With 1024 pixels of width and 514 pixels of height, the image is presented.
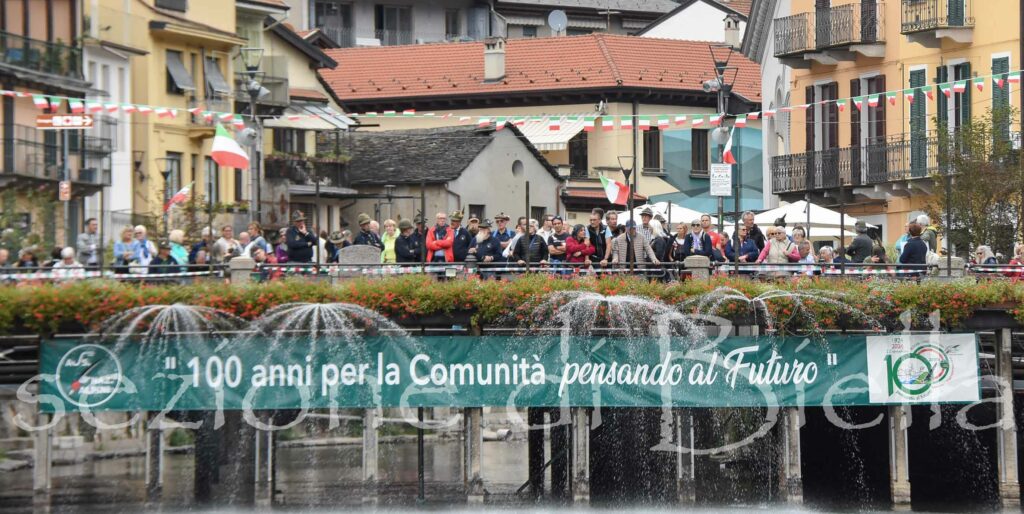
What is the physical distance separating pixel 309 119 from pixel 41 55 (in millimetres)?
13255

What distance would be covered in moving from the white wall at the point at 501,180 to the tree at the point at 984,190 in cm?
2168

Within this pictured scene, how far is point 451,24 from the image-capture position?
325 feet

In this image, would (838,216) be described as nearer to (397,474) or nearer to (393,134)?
(397,474)

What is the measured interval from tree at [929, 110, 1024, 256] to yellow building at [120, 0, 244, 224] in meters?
22.7

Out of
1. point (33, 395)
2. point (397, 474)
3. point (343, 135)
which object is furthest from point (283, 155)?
point (33, 395)

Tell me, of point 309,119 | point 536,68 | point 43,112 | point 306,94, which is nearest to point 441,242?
point 43,112

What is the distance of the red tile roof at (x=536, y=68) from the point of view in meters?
78.1

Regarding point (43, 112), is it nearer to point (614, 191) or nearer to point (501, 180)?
point (501, 180)

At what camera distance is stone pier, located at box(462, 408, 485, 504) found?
34.8 m

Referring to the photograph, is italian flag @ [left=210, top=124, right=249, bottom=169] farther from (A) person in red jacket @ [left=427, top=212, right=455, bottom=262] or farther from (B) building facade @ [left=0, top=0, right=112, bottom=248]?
(B) building facade @ [left=0, top=0, right=112, bottom=248]

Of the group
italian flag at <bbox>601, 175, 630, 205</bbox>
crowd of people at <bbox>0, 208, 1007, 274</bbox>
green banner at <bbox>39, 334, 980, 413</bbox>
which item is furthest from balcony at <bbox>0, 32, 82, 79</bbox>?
green banner at <bbox>39, 334, 980, 413</bbox>

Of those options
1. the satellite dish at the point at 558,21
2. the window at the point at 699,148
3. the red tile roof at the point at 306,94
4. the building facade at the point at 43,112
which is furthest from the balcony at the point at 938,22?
the satellite dish at the point at 558,21

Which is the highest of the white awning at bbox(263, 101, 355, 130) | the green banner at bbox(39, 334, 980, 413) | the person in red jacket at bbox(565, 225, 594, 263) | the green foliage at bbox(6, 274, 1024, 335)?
the white awning at bbox(263, 101, 355, 130)

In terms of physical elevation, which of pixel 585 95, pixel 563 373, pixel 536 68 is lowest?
pixel 563 373
